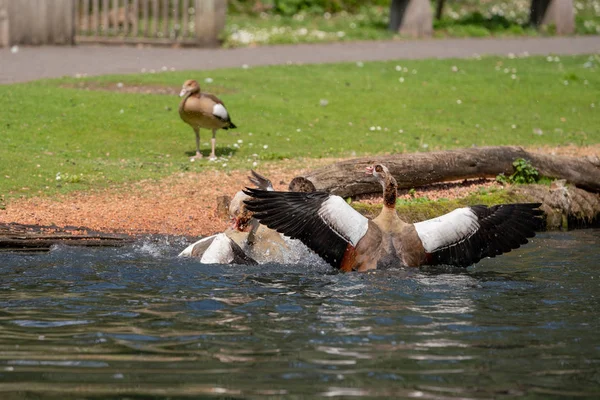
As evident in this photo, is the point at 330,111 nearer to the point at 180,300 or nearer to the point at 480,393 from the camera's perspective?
the point at 180,300

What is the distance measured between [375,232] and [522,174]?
14.6 ft

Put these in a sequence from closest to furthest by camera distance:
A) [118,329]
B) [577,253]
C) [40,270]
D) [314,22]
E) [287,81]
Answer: [118,329] < [40,270] < [577,253] < [287,81] < [314,22]

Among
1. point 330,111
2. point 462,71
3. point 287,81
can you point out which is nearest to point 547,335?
point 330,111

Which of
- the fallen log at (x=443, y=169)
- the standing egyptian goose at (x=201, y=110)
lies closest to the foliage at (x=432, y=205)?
the fallen log at (x=443, y=169)

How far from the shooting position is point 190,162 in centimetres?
1435

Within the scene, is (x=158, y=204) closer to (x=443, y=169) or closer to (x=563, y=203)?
(x=443, y=169)

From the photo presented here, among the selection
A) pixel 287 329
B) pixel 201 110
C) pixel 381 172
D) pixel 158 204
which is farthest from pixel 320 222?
pixel 201 110

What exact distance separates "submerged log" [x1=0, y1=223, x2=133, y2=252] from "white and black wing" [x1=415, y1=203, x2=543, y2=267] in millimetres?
3120

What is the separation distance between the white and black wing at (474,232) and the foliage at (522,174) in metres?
3.31

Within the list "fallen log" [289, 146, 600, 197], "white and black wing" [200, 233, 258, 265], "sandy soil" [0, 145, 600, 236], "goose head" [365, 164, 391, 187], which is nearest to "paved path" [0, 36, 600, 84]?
"sandy soil" [0, 145, 600, 236]

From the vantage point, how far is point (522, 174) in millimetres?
13141

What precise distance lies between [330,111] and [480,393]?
41.0 feet

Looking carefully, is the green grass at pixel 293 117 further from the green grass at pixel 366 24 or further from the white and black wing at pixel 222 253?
the green grass at pixel 366 24

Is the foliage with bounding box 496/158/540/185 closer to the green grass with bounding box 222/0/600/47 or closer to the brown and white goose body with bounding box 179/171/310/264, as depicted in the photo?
the brown and white goose body with bounding box 179/171/310/264
